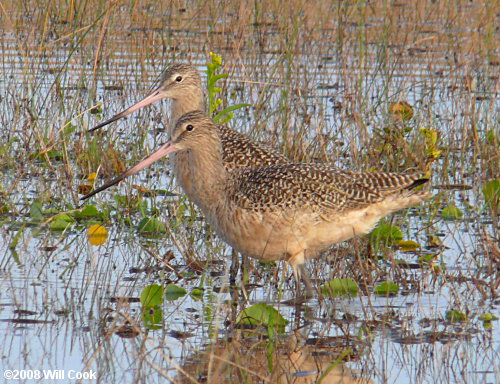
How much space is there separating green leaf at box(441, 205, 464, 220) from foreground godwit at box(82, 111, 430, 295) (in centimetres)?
134

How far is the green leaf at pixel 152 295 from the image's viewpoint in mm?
6016

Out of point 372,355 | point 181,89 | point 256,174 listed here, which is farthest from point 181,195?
point 372,355

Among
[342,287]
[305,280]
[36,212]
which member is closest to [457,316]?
[342,287]

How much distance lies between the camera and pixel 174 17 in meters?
13.8

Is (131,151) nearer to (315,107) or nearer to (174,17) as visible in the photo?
(315,107)

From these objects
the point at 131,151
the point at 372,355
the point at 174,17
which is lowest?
the point at 372,355

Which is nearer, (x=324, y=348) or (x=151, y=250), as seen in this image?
(x=324, y=348)

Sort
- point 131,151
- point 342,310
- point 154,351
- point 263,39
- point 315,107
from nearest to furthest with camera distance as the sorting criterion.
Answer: point 154,351 < point 342,310 < point 131,151 < point 315,107 < point 263,39

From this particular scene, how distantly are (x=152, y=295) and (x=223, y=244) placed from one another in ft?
5.09

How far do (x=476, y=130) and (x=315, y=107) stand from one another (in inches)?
63.0

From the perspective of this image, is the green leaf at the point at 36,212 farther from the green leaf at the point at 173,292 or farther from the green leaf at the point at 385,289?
the green leaf at the point at 385,289

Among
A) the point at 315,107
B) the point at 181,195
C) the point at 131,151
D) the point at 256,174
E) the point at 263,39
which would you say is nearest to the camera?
the point at 256,174

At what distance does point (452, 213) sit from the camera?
7891 mm

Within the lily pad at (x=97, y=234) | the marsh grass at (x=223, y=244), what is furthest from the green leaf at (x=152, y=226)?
the lily pad at (x=97, y=234)
